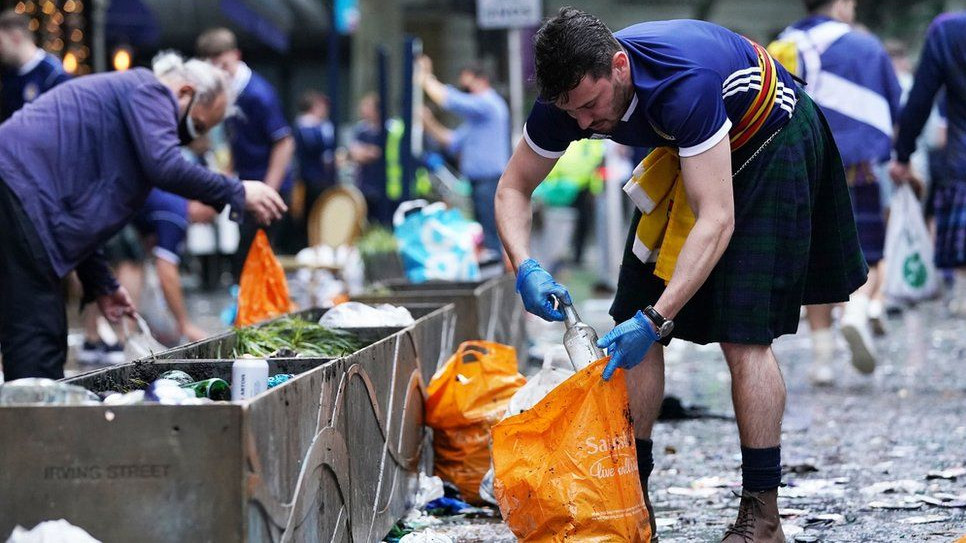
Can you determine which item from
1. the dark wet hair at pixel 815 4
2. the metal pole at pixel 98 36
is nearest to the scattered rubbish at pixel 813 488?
the dark wet hair at pixel 815 4

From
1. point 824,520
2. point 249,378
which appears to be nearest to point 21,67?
point 249,378

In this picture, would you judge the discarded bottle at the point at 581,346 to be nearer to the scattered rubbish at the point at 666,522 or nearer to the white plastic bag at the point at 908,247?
the scattered rubbish at the point at 666,522

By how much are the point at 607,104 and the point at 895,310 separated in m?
8.58

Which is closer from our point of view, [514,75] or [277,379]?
[277,379]

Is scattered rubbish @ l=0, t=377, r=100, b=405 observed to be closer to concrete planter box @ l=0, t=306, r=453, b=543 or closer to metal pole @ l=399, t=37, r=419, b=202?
concrete planter box @ l=0, t=306, r=453, b=543

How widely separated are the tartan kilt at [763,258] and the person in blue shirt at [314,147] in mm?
10765

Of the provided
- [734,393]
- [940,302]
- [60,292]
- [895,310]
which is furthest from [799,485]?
[940,302]

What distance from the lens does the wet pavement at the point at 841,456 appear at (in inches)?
174

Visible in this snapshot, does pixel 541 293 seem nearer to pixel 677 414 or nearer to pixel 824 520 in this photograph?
pixel 824 520

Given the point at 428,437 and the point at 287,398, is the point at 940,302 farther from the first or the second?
the point at 287,398

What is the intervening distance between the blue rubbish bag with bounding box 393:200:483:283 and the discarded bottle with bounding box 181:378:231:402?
491 centimetres

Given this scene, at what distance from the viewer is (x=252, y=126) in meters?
8.80

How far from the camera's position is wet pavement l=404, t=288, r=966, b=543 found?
14.5 feet

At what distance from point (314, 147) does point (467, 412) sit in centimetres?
1105
